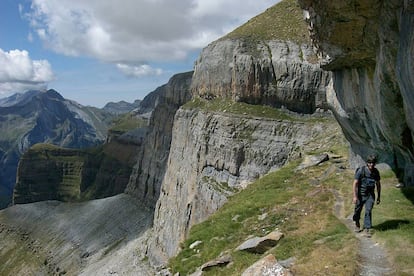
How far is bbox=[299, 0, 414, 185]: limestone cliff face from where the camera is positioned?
A: 13.9 m

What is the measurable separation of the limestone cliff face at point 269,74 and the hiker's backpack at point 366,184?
102 ft

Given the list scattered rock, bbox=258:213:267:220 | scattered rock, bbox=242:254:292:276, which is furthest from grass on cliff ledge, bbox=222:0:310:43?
scattered rock, bbox=242:254:292:276

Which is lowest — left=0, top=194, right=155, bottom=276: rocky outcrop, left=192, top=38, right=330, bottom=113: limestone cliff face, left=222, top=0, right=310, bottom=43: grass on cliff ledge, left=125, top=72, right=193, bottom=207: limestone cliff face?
left=0, top=194, right=155, bottom=276: rocky outcrop

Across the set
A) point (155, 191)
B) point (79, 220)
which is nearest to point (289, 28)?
point (155, 191)

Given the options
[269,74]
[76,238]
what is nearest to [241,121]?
[269,74]

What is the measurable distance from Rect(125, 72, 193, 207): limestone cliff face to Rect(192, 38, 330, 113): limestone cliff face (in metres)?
44.5

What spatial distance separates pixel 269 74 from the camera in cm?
5034

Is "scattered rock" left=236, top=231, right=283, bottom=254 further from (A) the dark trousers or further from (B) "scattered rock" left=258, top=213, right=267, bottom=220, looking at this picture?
(B) "scattered rock" left=258, top=213, right=267, bottom=220

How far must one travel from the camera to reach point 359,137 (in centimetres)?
2494

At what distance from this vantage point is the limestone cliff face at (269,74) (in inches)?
1877

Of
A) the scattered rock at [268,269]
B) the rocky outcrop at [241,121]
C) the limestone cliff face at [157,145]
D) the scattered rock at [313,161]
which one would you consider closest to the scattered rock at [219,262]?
the scattered rock at [268,269]

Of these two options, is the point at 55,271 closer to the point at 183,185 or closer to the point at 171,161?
the point at 171,161

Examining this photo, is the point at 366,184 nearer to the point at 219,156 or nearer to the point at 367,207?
the point at 367,207

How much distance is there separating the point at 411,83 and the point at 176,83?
8926cm
